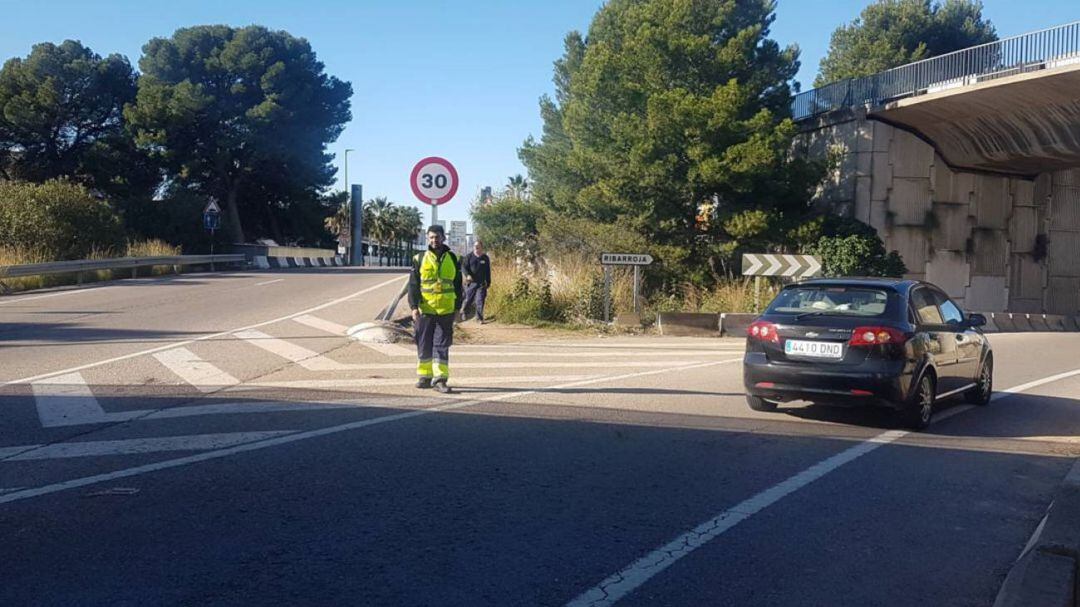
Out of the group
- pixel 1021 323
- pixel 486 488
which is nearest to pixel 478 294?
pixel 486 488

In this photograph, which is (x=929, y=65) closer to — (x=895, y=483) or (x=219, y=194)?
(x=895, y=483)

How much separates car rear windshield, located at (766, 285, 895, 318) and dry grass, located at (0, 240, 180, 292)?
20231mm

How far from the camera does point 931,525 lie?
564cm

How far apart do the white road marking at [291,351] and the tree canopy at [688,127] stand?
40.2 feet

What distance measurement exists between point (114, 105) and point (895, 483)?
5414cm

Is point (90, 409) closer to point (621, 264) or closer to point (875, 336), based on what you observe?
point (875, 336)

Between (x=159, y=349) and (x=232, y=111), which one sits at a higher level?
(x=232, y=111)

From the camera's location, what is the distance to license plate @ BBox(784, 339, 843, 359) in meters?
8.58

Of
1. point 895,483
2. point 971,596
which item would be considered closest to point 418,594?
point 971,596

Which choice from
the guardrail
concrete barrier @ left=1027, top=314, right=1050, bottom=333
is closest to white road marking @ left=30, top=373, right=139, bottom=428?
the guardrail

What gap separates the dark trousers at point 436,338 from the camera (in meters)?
9.81

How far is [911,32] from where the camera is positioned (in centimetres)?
4997

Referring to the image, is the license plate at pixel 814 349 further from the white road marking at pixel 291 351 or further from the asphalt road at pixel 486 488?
the white road marking at pixel 291 351

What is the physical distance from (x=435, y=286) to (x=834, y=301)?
408 centimetres
